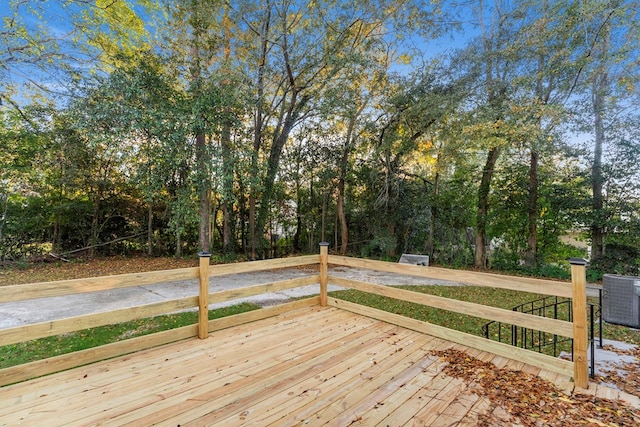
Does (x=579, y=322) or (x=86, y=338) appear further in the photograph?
(x=86, y=338)

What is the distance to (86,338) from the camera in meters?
3.43

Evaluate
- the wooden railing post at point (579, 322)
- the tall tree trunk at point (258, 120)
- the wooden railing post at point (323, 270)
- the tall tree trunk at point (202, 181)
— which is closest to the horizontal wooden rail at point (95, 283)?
the wooden railing post at point (323, 270)

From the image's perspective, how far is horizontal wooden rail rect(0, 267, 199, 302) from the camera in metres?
2.07

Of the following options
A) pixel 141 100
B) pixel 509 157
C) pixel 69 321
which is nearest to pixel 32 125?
Result: pixel 141 100

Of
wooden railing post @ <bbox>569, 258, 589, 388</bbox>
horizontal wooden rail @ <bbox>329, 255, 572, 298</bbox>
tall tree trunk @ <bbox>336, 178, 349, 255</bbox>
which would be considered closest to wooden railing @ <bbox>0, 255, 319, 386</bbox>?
horizontal wooden rail @ <bbox>329, 255, 572, 298</bbox>

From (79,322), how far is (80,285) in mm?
279

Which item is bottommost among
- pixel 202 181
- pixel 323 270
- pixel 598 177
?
pixel 323 270

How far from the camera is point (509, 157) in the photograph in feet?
27.5

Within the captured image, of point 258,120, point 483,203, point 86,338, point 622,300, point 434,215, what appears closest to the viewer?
point 86,338

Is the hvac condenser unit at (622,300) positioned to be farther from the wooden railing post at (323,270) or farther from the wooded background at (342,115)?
the wooden railing post at (323,270)

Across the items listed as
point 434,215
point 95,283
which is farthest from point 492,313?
point 434,215

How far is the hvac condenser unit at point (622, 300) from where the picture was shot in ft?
13.5

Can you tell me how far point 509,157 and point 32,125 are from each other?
492 inches

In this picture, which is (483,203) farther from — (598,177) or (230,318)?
(230,318)
